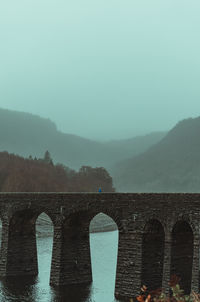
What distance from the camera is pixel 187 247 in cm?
3234

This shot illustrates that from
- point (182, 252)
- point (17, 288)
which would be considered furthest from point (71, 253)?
point (182, 252)

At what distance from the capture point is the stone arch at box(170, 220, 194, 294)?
3147 cm

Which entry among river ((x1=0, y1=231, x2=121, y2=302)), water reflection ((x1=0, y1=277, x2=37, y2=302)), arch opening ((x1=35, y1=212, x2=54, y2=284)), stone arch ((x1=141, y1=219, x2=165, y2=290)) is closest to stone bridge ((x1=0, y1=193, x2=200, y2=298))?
stone arch ((x1=141, y1=219, x2=165, y2=290))

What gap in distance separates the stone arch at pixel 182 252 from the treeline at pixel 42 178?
8910cm

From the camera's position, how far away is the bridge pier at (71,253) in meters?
38.6

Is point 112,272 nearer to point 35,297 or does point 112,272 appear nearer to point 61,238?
point 61,238

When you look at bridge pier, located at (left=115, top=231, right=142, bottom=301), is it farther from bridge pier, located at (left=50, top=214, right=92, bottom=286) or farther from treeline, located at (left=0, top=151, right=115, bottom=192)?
treeline, located at (left=0, top=151, right=115, bottom=192)

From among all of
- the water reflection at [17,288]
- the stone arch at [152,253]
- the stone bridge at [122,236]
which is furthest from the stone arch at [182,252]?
the water reflection at [17,288]

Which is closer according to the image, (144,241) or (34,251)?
(144,241)

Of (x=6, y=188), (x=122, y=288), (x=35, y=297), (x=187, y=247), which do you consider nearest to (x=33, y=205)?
(x=35, y=297)

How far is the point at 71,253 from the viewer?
3925cm

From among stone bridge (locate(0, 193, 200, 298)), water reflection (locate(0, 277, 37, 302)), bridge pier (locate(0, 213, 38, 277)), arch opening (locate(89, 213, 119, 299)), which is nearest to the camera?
stone bridge (locate(0, 193, 200, 298))

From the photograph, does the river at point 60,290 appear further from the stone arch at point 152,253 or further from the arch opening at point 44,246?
the stone arch at point 152,253

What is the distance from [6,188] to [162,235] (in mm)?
91147
